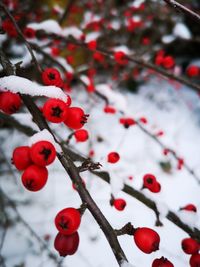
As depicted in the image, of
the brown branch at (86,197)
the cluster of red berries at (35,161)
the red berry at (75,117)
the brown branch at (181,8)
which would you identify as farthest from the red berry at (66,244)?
the brown branch at (181,8)

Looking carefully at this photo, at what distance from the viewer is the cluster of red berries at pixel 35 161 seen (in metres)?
0.97

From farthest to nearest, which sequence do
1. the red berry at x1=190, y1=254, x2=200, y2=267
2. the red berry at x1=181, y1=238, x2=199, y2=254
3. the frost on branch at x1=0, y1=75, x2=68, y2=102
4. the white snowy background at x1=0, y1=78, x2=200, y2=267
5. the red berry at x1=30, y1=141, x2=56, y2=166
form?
the white snowy background at x1=0, y1=78, x2=200, y2=267 → the red berry at x1=181, y1=238, x2=199, y2=254 → the red berry at x1=190, y1=254, x2=200, y2=267 → the frost on branch at x1=0, y1=75, x2=68, y2=102 → the red berry at x1=30, y1=141, x2=56, y2=166

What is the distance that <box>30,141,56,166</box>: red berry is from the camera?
97cm

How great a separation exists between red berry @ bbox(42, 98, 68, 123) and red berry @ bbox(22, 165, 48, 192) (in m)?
0.21

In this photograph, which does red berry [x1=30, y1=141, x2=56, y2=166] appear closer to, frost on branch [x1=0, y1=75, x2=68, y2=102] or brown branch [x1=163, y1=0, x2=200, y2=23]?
frost on branch [x1=0, y1=75, x2=68, y2=102]

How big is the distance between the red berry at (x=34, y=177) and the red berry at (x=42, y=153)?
0.10ft

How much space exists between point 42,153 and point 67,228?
0.31m

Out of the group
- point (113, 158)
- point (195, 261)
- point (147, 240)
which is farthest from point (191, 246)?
point (113, 158)

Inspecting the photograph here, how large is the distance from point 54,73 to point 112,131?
4.70 meters

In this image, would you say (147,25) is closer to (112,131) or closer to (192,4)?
(192,4)

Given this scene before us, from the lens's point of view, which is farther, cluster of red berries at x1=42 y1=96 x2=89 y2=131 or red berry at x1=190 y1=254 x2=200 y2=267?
red berry at x1=190 y1=254 x2=200 y2=267

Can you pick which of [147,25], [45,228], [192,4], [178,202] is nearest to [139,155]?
[178,202]

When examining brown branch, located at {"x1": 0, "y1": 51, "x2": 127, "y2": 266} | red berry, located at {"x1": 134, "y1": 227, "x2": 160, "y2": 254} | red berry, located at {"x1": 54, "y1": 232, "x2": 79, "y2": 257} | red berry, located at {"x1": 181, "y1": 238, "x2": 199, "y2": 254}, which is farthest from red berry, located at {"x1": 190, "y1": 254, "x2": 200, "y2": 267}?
red berry, located at {"x1": 54, "y1": 232, "x2": 79, "y2": 257}

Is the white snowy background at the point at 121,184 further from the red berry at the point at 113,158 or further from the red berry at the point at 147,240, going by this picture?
the red berry at the point at 147,240
